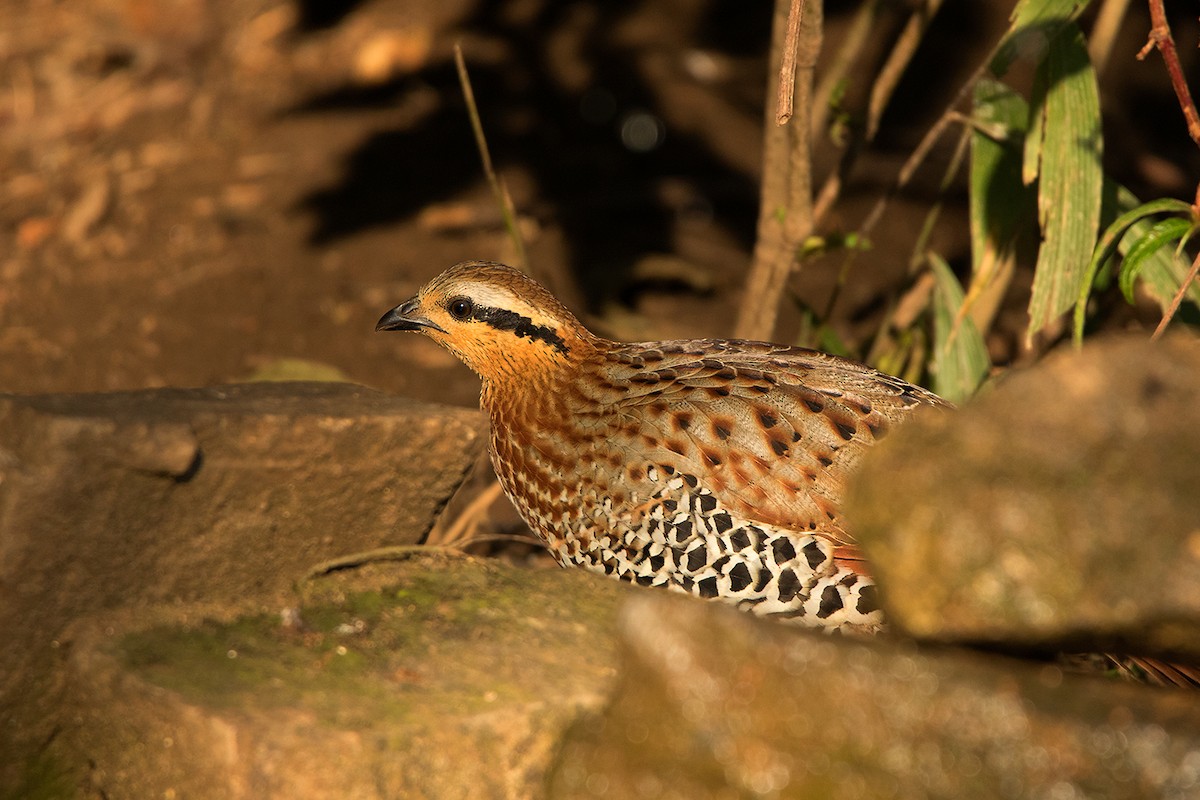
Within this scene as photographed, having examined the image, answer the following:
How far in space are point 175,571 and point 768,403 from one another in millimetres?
1637

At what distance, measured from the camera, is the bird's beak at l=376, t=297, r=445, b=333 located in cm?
446

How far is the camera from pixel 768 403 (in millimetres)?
3924

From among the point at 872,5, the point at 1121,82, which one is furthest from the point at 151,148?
the point at 1121,82

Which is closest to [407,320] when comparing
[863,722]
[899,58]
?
[899,58]

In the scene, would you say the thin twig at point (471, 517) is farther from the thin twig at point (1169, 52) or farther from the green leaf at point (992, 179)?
the thin twig at point (1169, 52)

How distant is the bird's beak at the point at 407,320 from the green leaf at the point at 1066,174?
1.86 m

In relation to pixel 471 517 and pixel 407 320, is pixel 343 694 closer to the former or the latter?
pixel 407 320

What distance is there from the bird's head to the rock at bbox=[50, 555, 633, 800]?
113 cm

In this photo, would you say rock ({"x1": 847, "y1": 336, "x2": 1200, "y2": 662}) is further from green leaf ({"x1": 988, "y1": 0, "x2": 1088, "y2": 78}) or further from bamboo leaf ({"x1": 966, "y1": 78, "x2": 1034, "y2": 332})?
bamboo leaf ({"x1": 966, "y1": 78, "x2": 1034, "y2": 332})

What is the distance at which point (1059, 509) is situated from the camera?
2174mm

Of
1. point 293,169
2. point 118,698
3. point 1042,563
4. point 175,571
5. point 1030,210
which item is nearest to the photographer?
point 1042,563

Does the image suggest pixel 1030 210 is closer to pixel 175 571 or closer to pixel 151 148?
pixel 175 571

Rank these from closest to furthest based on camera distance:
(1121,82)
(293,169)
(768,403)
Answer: (768,403) < (293,169) < (1121,82)

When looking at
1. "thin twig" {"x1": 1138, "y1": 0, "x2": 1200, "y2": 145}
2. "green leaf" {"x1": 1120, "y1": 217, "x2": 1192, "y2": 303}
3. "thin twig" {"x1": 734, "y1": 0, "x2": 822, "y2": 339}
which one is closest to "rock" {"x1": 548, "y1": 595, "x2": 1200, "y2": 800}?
"thin twig" {"x1": 1138, "y1": 0, "x2": 1200, "y2": 145}
